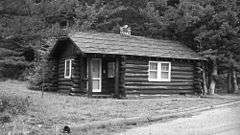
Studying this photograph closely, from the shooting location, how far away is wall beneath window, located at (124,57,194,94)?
25.8m

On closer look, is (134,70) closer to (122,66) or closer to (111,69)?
(122,66)

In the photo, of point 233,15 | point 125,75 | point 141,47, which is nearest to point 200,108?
point 125,75

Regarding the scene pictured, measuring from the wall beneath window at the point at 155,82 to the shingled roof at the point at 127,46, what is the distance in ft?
1.57

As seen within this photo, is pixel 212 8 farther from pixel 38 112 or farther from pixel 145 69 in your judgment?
pixel 38 112

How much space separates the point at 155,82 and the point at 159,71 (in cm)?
83

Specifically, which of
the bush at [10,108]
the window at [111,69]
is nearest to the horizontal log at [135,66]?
the window at [111,69]

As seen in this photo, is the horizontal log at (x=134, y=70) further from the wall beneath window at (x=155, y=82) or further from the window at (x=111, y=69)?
the window at (x=111, y=69)

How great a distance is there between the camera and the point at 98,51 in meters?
24.4

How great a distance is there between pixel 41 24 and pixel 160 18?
11.7 m

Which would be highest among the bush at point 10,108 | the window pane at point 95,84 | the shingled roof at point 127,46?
the shingled roof at point 127,46

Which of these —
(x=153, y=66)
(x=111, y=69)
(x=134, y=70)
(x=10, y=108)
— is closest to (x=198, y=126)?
(x=10, y=108)

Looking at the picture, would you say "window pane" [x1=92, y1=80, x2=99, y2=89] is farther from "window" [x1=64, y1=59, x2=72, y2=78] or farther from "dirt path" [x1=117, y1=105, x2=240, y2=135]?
"dirt path" [x1=117, y1=105, x2=240, y2=135]

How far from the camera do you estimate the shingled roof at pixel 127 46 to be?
2502 cm

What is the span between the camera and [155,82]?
26.9m
